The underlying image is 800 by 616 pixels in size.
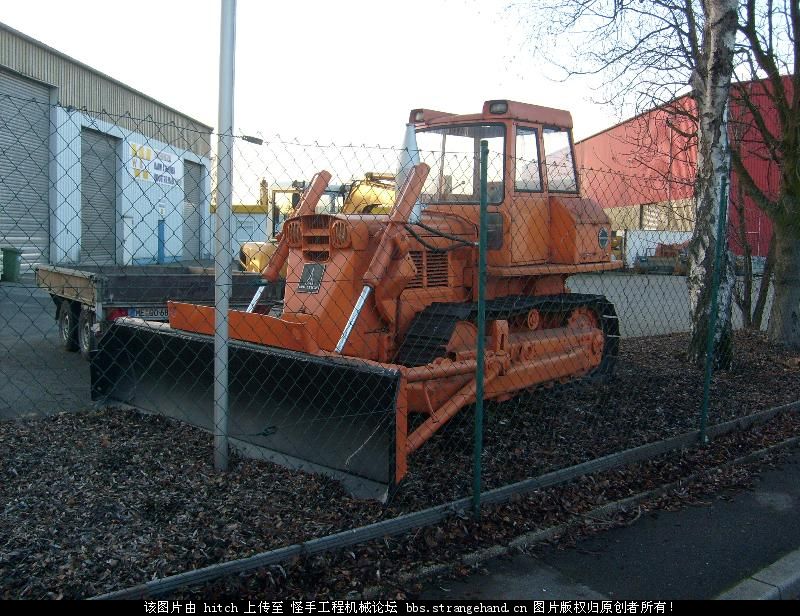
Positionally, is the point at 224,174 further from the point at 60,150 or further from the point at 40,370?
the point at 60,150

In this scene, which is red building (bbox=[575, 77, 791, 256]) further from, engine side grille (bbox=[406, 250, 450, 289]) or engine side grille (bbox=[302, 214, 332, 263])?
engine side grille (bbox=[302, 214, 332, 263])

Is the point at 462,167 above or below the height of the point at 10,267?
above

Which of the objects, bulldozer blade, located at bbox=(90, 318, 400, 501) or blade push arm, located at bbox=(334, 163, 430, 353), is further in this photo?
blade push arm, located at bbox=(334, 163, 430, 353)

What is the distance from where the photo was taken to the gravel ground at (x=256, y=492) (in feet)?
12.4

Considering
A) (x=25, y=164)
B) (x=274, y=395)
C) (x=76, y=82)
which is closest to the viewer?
(x=274, y=395)

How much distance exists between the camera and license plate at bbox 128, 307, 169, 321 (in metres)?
9.66

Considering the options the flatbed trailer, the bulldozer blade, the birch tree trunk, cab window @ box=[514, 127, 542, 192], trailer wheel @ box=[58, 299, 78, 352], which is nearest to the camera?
the bulldozer blade

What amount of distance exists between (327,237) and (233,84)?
2.10 meters

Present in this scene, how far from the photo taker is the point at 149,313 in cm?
973

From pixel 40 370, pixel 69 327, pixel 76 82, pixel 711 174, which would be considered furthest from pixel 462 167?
pixel 76 82

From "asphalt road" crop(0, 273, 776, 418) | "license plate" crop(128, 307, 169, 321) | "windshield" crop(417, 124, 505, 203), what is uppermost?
"windshield" crop(417, 124, 505, 203)

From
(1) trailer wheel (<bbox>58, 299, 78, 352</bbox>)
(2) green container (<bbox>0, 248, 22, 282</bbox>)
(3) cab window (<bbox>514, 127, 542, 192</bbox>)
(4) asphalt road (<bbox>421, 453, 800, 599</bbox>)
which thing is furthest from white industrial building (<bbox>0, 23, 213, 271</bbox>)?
(4) asphalt road (<bbox>421, 453, 800, 599</bbox>)

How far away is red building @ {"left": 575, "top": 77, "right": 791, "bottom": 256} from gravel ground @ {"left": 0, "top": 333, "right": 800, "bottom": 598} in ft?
7.01

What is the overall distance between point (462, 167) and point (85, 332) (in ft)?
18.8
